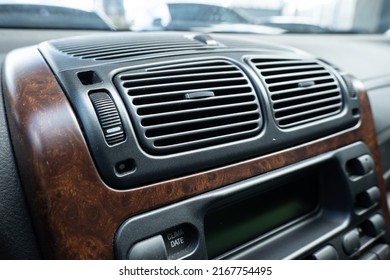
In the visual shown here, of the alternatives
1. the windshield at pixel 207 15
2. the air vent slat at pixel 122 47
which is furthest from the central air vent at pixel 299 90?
the windshield at pixel 207 15

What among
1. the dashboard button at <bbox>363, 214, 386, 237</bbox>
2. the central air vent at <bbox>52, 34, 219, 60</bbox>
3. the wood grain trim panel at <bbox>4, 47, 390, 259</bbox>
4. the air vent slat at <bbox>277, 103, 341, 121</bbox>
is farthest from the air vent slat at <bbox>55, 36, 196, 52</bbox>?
the dashboard button at <bbox>363, 214, 386, 237</bbox>

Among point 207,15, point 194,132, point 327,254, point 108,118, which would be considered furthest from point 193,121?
point 207,15

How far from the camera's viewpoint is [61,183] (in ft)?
2.01

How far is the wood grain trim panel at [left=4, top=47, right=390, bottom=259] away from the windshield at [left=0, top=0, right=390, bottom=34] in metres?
0.55

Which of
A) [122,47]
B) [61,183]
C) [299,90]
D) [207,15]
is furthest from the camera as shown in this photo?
[207,15]

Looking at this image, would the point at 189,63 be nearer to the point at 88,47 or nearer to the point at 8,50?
the point at 88,47

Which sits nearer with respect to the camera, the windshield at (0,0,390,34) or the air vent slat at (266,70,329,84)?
the air vent slat at (266,70,329,84)

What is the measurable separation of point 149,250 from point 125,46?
0.48 meters

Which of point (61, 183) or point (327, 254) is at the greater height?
point (61, 183)

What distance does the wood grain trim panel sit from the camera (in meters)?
0.61

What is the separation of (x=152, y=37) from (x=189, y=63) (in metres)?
0.24

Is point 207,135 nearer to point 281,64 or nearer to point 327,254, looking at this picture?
point 281,64

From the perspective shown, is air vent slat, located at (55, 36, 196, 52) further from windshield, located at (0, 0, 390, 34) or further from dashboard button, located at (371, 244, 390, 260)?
dashboard button, located at (371, 244, 390, 260)

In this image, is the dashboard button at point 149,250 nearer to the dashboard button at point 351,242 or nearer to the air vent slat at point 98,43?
the air vent slat at point 98,43
